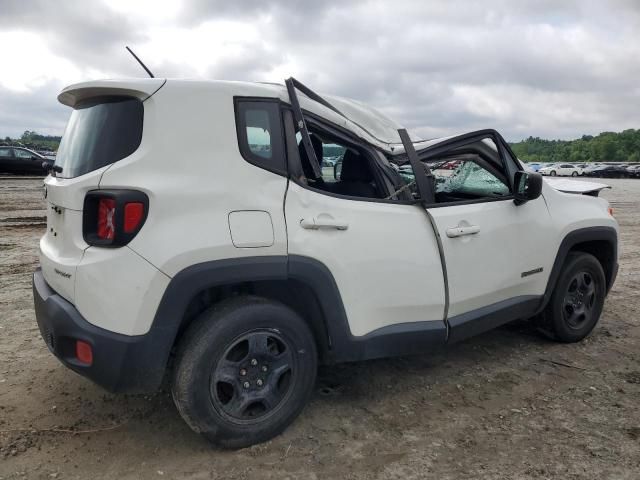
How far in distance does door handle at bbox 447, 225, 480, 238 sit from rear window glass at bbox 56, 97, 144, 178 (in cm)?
187

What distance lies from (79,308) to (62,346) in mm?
228

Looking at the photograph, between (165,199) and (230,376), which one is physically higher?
(165,199)

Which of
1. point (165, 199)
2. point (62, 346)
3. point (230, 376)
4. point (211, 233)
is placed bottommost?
point (230, 376)

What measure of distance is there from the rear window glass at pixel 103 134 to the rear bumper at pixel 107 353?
2.32ft

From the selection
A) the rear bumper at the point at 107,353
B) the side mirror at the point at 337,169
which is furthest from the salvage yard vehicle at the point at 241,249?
the side mirror at the point at 337,169

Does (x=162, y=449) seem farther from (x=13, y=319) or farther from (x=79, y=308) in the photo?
(x=13, y=319)

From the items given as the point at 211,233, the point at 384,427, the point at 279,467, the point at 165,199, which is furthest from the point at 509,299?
the point at 165,199

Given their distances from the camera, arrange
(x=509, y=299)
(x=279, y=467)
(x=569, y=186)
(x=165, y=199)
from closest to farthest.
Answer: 1. (x=165, y=199)
2. (x=279, y=467)
3. (x=509, y=299)
4. (x=569, y=186)

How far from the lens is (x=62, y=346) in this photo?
2.60 metres

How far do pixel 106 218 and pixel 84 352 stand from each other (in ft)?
2.06

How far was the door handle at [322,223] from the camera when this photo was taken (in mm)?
2796

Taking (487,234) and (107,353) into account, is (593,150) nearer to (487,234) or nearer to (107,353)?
(487,234)

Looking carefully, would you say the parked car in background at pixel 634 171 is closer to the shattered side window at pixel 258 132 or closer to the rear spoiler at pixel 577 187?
the rear spoiler at pixel 577 187

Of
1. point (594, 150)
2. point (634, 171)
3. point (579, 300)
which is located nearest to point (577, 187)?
point (579, 300)
